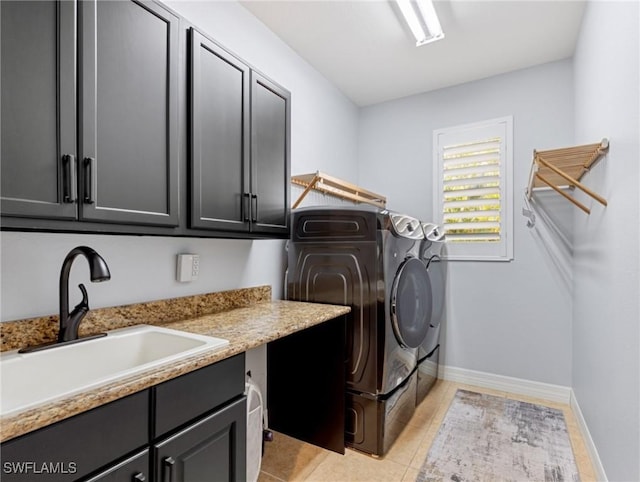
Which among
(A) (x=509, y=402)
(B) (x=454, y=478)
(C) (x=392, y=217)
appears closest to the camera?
(B) (x=454, y=478)

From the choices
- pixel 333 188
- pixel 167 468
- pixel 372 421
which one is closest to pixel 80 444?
pixel 167 468

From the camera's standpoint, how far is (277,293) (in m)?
2.45

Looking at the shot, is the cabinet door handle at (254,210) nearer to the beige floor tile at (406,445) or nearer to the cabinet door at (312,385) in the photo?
the cabinet door at (312,385)

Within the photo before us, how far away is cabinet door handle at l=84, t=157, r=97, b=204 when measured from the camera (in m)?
1.09

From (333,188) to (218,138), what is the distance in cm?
149

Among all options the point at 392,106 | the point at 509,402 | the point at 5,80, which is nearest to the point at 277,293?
the point at 5,80

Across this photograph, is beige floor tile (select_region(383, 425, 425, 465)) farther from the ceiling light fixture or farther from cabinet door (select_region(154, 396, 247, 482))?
A: the ceiling light fixture

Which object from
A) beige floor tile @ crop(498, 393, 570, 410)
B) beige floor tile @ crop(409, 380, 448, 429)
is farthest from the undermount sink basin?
beige floor tile @ crop(498, 393, 570, 410)

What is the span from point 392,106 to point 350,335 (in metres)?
2.47

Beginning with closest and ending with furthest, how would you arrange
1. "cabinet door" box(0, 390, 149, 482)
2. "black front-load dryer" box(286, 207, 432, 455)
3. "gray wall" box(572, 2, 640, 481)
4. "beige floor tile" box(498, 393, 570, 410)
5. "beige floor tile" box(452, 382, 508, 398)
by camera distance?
"cabinet door" box(0, 390, 149, 482) → "gray wall" box(572, 2, 640, 481) → "black front-load dryer" box(286, 207, 432, 455) → "beige floor tile" box(498, 393, 570, 410) → "beige floor tile" box(452, 382, 508, 398)

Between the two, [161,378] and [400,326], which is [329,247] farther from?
[161,378]

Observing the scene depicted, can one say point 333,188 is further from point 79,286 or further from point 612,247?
point 79,286

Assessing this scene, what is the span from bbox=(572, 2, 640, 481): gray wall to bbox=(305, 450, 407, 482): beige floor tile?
3.29 feet

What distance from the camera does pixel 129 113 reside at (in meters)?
1.22
